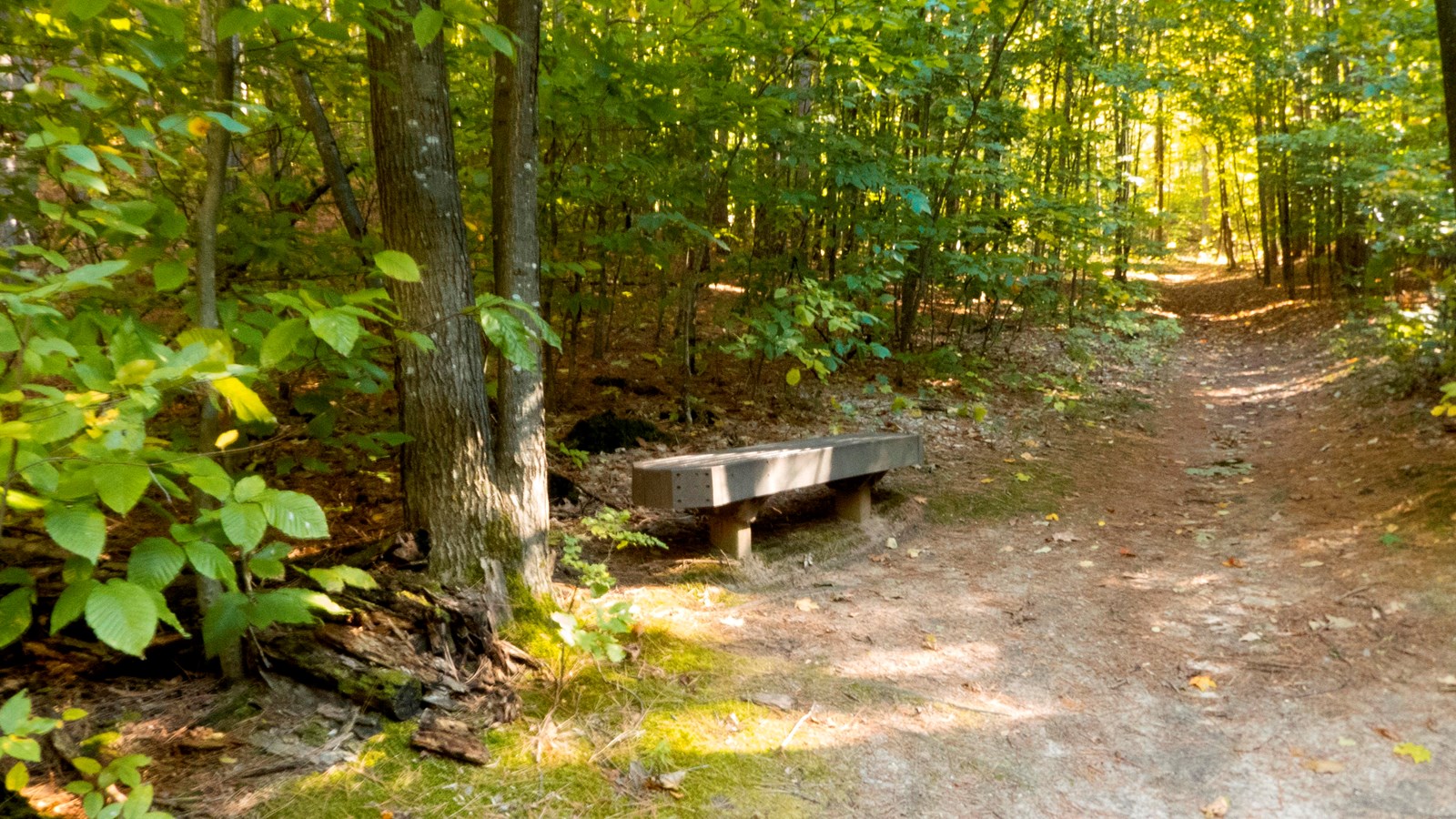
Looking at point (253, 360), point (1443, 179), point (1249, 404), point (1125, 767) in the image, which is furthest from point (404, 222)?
point (1249, 404)

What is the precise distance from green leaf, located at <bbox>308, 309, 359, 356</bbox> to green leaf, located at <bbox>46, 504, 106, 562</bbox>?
541 millimetres

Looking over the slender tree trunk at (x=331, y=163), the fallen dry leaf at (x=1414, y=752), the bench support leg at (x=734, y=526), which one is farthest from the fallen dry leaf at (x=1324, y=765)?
the slender tree trunk at (x=331, y=163)

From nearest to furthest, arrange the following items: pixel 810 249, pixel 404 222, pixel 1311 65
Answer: pixel 404 222
pixel 810 249
pixel 1311 65

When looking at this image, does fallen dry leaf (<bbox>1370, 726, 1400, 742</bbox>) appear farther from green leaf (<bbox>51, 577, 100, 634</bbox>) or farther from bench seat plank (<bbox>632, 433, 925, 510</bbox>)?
green leaf (<bbox>51, 577, 100, 634</bbox>)

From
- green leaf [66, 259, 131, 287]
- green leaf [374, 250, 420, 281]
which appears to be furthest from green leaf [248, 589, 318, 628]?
green leaf [66, 259, 131, 287]

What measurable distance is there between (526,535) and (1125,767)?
2.66m

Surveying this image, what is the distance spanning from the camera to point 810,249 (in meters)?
9.64

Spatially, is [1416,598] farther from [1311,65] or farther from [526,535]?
[1311,65]

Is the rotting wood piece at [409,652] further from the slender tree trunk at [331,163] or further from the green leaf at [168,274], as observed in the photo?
the slender tree trunk at [331,163]

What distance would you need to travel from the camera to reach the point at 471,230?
6.33 meters

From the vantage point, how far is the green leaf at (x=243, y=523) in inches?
65.1

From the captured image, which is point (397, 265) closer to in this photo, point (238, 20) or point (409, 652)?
point (238, 20)

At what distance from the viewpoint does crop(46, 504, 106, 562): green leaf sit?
142cm

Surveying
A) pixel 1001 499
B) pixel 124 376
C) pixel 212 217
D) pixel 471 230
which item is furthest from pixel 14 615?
pixel 1001 499
